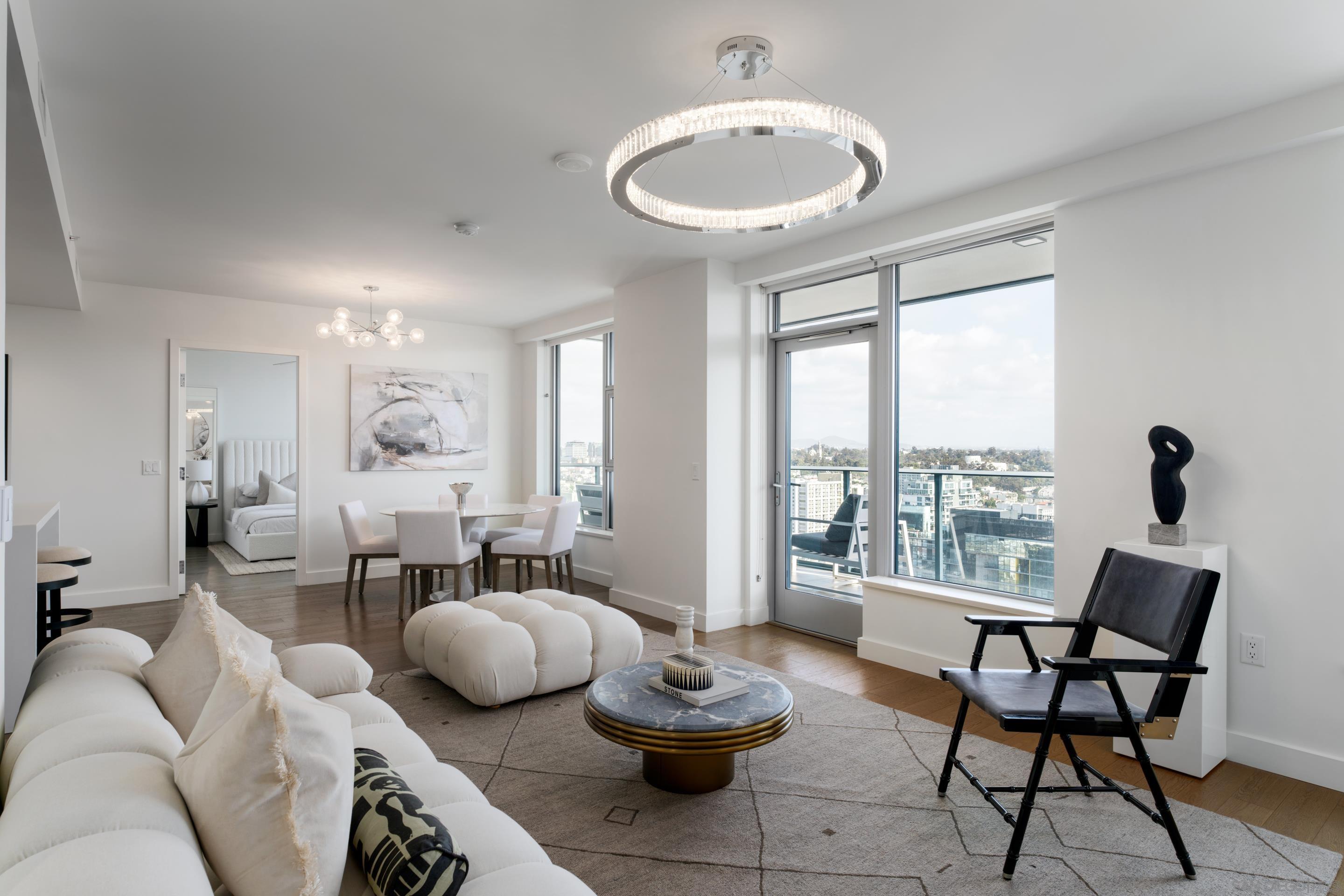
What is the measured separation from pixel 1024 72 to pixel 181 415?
6.31 meters

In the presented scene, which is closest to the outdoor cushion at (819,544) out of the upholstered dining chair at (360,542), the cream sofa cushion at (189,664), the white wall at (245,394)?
the upholstered dining chair at (360,542)

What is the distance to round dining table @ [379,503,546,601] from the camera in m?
5.65

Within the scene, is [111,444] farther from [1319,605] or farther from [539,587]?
[1319,605]

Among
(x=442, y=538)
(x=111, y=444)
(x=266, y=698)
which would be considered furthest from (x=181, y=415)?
(x=266, y=698)

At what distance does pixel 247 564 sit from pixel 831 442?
645 centimetres

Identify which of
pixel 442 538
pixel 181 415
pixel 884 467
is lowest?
pixel 442 538

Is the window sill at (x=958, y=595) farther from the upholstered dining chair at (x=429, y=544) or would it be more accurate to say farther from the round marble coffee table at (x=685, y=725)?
the upholstered dining chair at (x=429, y=544)

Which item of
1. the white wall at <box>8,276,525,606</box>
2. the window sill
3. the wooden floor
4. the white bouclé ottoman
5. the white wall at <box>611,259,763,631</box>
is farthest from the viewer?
the white wall at <box>8,276,525,606</box>

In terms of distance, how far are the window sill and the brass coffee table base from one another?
5.55ft

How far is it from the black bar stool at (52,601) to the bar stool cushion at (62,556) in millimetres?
75

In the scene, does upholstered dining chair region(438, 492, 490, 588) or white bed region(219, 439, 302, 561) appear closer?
upholstered dining chair region(438, 492, 490, 588)

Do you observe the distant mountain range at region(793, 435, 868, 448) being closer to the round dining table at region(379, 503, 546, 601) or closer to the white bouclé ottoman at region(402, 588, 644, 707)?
the white bouclé ottoman at region(402, 588, 644, 707)

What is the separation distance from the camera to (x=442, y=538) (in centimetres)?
538

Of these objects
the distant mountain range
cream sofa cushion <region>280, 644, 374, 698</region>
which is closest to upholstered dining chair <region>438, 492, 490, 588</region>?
the distant mountain range
